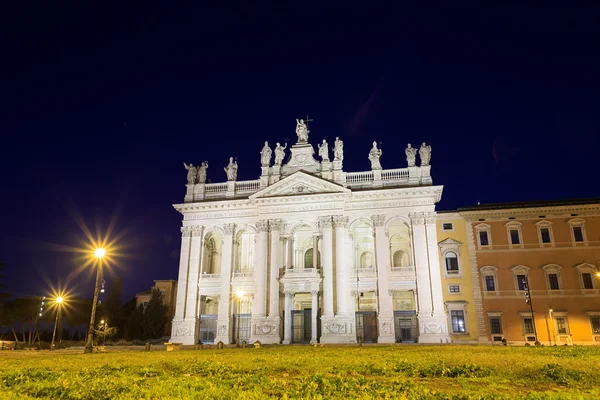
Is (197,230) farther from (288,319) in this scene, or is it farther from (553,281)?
(553,281)

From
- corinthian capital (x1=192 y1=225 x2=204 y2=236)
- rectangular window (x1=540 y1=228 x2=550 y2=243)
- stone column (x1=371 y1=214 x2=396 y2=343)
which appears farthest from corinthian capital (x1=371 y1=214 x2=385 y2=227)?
corinthian capital (x1=192 y1=225 x2=204 y2=236)

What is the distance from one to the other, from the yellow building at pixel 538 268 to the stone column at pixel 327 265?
14717mm

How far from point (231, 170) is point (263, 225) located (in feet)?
29.2

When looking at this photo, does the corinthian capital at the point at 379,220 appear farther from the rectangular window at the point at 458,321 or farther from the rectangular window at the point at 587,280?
the rectangular window at the point at 587,280

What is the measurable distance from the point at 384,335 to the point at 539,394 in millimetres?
35358

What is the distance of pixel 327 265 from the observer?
44281mm

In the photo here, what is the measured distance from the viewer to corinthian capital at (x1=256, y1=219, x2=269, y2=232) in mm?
47156

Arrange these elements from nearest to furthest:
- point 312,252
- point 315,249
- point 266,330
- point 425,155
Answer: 1. point 266,330
2. point 315,249
3. point 425,155
4. point 312,252

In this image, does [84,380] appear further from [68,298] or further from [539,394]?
[68,298]

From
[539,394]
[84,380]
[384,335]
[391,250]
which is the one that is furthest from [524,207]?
[84,380]

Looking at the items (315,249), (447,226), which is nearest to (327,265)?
(315,249)

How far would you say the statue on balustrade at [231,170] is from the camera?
169 feet

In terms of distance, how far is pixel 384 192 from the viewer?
45656mm

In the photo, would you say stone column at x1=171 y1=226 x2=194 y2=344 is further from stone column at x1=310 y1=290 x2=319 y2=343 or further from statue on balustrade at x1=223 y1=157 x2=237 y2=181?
stone column at x1=310 y1=290 x2=319 y2=343
